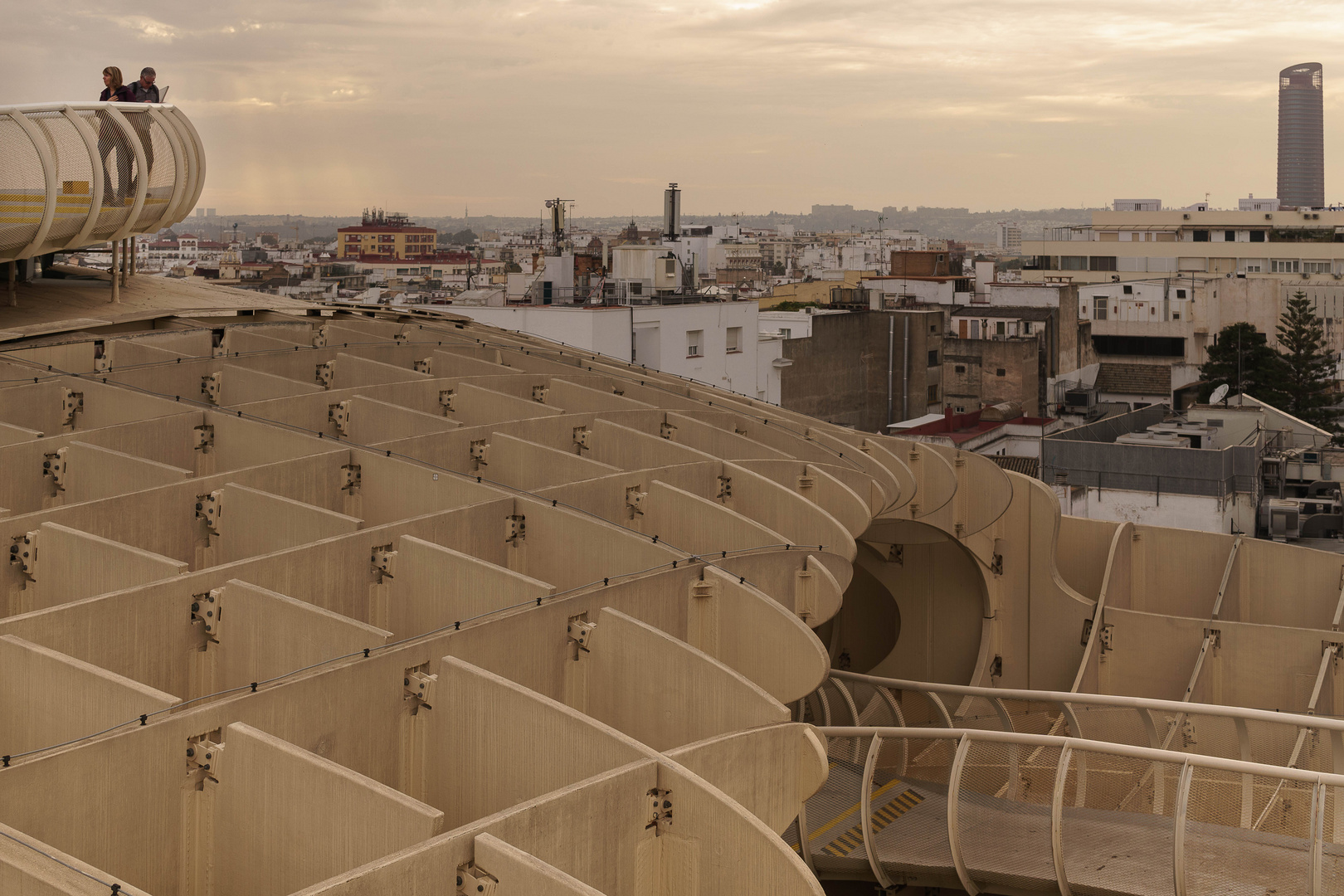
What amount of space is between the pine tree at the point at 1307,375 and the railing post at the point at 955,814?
70571 millimetres

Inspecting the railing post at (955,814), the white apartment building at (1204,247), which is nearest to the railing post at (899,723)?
the railing post at (955,814)

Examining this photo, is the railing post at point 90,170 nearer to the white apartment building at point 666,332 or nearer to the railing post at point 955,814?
the railing post at point 955,814

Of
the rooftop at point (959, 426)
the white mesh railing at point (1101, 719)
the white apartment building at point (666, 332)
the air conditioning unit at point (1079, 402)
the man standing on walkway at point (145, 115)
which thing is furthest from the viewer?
the air conditioning unit at point (1079, 402)

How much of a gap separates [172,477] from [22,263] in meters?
11.1

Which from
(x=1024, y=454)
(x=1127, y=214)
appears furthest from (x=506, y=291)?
(x=1127, y=214)

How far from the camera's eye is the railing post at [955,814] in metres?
15.4

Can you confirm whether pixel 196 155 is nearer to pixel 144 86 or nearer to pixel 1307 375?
pixel 144 86

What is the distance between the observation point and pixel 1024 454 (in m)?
60.8

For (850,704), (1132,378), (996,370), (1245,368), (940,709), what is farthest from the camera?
(1132,378)

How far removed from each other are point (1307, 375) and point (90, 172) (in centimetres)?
8203

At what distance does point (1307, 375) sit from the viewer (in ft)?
278

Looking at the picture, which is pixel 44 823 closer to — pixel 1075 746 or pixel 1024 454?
pixel 1075 746

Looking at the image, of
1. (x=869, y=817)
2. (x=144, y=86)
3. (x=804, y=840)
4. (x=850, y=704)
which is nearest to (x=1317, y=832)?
(x=869, y=817)

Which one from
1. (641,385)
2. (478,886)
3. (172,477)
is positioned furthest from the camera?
(641,385)
